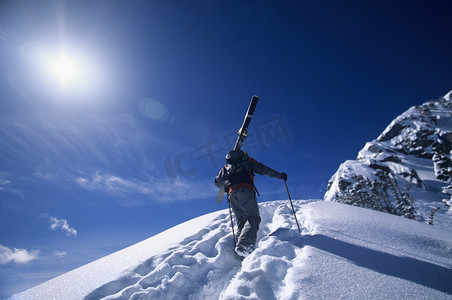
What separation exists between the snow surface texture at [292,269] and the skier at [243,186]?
18.3 inches

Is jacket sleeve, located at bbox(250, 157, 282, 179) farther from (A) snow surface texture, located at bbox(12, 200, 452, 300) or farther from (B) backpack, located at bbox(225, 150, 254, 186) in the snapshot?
(A) snow surface texture, located at bbox(12, 200, 452, 300)

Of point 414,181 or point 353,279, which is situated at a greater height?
point 353,279

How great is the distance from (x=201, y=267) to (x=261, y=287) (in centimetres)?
138

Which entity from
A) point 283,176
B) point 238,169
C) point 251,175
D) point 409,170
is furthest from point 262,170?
point 409,170

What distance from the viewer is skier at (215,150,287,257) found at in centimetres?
418

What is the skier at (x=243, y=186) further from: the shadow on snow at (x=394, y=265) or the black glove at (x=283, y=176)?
the shadow on snow at (x=394, y=265)

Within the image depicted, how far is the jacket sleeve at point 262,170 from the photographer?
506cm

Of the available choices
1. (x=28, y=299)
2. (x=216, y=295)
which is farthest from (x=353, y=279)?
(x=28, y=299)

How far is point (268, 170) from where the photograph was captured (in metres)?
5.09

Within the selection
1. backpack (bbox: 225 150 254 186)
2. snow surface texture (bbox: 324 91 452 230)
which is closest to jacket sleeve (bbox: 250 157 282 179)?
backpack (bbox: 225 150 254 186)

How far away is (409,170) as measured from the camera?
25484mm

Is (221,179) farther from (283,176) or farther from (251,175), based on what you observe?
(283,176)

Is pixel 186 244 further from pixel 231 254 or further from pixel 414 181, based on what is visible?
pixel 414 181

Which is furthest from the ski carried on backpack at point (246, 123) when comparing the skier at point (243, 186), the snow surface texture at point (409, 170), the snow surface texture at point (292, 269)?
the snow surface texture at point (409, 170)
